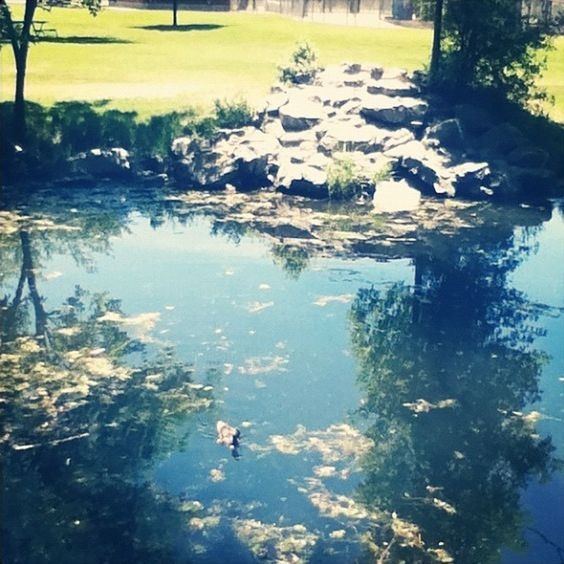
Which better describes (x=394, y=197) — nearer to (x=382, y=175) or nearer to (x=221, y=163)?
(x=382, y=175)

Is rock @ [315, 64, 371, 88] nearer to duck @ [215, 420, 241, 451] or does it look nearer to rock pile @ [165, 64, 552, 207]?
rock pile @ [165, 64, 552, 207]

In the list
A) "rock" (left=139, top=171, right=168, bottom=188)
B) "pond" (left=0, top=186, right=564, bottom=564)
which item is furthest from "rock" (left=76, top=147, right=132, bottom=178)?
"pond" (left=0, top=186, right=564, bottom=564)

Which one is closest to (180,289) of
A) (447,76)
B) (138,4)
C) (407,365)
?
(407,365)

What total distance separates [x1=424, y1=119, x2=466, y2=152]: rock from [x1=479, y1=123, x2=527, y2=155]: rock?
0.76 meters

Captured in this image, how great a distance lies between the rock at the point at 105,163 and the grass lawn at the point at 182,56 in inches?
126

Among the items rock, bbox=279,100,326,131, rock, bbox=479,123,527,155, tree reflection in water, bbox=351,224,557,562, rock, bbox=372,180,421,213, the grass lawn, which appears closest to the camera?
tree reflection in water, bbox=351,224,557,562

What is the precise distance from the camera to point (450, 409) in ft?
49.1

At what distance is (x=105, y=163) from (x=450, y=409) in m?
17.5

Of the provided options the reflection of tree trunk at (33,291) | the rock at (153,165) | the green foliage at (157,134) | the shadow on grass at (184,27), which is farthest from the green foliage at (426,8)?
the shadow on grass at (184,27)

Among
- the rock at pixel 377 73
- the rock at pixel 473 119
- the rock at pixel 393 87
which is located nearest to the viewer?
the rock at pixel 473 119

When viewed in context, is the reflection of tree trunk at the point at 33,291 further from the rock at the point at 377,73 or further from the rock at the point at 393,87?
the rock at the point at 377,73

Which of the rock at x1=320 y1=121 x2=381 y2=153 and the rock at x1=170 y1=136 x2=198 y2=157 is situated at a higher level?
the rock at x1=320 y1=121 x2=381 y2=153

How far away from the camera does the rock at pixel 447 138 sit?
29703 millimetres

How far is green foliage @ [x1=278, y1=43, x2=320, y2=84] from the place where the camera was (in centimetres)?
3425
